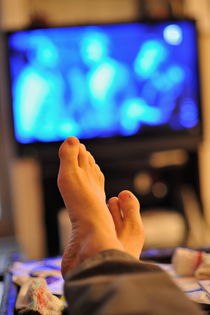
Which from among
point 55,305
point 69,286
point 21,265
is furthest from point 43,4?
point 69,286

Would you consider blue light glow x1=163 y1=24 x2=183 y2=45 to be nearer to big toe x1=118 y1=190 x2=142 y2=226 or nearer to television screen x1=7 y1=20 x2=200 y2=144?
television screen x1=7 y1=20 x2=200 y2=144

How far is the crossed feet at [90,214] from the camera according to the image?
3.17ft

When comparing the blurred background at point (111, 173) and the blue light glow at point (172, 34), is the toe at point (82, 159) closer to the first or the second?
the blurred background at point (111, 173)

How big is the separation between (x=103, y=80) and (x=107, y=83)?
23 mm

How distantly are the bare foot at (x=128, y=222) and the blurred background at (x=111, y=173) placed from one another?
1281 millimetres

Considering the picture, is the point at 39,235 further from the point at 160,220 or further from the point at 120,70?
the point at 120,70

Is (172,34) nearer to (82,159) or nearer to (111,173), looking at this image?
(111,173)

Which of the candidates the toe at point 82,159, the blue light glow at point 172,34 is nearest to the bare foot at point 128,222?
the toe at point 82,159

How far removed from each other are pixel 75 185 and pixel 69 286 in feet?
1.26

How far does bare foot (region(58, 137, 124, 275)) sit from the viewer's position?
3.12 feet

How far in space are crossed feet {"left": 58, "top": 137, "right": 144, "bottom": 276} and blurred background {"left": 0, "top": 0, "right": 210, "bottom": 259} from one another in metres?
1.28

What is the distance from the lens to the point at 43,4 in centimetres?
279

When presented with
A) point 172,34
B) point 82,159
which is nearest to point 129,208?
point 82,159

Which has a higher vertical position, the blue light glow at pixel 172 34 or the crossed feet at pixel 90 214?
the blue light glow at pixel 172 34
